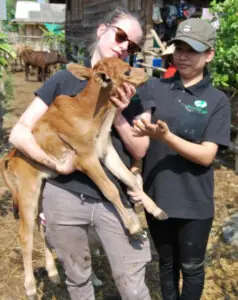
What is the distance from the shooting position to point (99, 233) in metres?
2.27

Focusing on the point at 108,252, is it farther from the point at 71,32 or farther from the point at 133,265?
the point at 71,32

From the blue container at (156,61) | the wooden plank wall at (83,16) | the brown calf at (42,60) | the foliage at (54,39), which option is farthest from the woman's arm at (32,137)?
the foliage at (54,39)

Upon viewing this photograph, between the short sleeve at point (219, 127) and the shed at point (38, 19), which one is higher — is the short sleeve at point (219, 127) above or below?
above

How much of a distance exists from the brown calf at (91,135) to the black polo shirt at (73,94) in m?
0.04

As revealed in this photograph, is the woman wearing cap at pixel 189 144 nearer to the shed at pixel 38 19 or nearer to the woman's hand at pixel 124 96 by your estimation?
the woman's hand at pixel 124 96

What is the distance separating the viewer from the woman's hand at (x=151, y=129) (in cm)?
204

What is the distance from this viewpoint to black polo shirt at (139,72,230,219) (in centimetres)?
232

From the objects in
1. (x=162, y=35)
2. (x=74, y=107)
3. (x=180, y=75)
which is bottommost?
(x=162, y=35)

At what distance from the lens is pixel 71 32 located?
19469 mm

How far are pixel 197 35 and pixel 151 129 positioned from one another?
2.26 ft

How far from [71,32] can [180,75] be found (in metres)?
18.0

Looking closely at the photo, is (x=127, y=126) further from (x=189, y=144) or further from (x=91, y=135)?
(x=189, y=144)

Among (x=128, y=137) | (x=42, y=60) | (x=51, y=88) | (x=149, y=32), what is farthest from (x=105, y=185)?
(x=42, y=60)

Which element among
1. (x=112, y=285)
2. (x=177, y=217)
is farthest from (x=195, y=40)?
(x=112, y=285)
